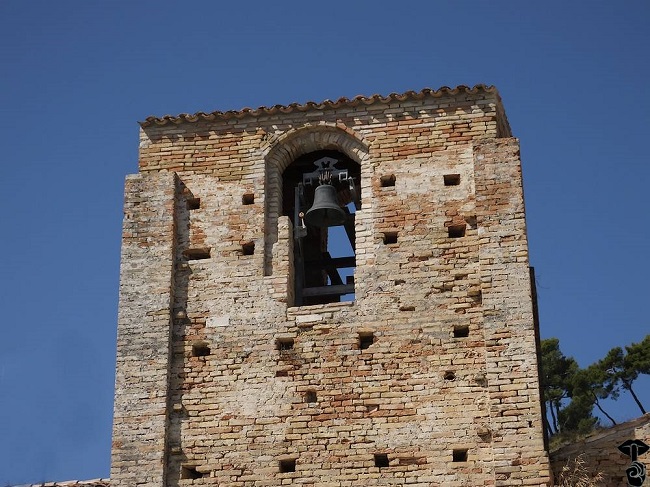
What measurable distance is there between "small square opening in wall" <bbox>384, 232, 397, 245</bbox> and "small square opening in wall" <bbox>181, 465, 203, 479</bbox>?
3.71m

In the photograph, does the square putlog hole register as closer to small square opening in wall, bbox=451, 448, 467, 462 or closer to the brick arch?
the brick arch

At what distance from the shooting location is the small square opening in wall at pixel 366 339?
19.5 m

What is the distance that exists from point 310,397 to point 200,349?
1609mm

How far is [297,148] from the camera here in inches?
838

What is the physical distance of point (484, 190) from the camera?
20.0 metres

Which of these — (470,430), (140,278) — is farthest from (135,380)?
(470,430)

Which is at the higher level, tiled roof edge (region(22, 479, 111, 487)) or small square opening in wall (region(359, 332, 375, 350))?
small square opening in wall (region(359, 332, 375, 350))

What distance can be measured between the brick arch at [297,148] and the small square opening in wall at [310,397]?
8.07 feet

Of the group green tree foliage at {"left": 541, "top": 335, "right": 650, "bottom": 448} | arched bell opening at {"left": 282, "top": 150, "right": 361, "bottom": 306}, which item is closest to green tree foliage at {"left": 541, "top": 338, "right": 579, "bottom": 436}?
green tree foliage at {"left": 541, "top": 335, "right": 650, "bottom": 448}

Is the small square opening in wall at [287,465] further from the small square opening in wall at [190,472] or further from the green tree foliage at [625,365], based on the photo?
the green tree foliage at [625,365]

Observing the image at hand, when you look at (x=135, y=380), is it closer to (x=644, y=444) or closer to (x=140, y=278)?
(x=140, y=278)

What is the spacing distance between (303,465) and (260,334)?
1840mm

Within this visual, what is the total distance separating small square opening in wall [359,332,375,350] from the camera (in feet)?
63.8

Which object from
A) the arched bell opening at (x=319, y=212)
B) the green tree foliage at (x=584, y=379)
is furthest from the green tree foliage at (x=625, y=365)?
the arched bell opening at (x=319, y=212)
